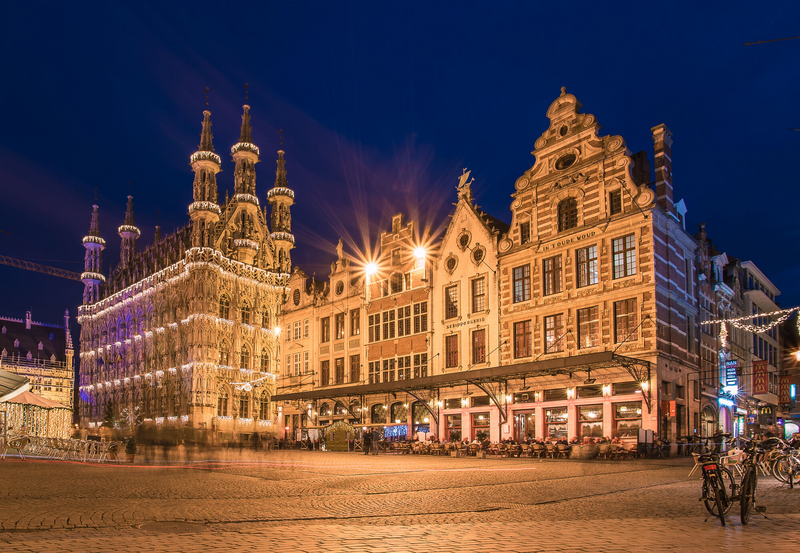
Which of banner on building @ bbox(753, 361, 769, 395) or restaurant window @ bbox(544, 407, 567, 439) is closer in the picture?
restaurant window @ bbox(544, 407, 567, 439)

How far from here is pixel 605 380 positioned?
32.6m

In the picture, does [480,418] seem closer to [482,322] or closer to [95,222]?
[482,322]

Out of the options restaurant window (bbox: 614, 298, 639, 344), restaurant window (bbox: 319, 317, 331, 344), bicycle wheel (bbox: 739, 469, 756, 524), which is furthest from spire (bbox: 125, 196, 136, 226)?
bicycle wheel (bbox: 739, 469, 756, 524)

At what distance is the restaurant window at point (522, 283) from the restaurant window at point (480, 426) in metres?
6.97

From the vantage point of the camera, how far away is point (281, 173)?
7494 centimetres

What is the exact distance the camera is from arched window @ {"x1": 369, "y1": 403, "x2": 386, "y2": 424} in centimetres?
4438

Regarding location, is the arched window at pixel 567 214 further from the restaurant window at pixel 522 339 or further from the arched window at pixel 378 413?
the arched window at pixel 378 413

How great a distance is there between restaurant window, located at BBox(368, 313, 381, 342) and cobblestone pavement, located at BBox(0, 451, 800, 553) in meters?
28.0

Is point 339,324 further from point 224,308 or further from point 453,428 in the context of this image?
point 224,308

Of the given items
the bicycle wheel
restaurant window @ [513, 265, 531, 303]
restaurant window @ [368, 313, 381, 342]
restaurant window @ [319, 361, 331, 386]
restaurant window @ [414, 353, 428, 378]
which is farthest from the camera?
restaurant window @ [319, 361, 331, 386]

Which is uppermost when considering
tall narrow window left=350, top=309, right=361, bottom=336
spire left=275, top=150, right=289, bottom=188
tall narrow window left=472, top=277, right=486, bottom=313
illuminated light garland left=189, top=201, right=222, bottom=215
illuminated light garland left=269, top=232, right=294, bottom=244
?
spire left=275, top=150, right=289, bottom=188

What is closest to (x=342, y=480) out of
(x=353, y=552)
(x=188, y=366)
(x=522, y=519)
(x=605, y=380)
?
(x=522, y=519)

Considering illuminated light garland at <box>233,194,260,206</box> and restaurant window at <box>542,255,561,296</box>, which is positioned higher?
illuminated light garland at <box>233,194,260,206</box>

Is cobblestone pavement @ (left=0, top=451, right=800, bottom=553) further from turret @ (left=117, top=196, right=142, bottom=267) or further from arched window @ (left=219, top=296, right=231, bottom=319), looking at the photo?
turret @ (left=117, top=196, right=142, bottom=267)
